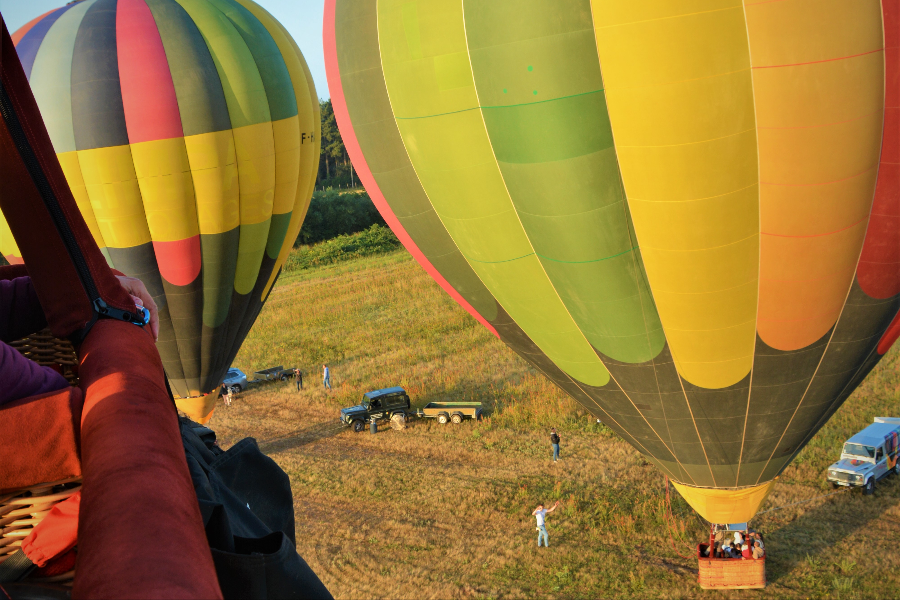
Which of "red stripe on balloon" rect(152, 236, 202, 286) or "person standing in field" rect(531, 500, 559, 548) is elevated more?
"red stripe on balloon" rect(152, 236, 202, 286)

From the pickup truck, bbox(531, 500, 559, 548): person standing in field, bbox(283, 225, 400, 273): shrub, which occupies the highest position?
bbox(283, 225, 400, 273): shrub

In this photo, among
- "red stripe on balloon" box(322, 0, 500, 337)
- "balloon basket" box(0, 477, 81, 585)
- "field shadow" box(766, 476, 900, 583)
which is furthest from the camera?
"field shadow" box(766, 476, 900, 583)

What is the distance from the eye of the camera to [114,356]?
1105 millimetres

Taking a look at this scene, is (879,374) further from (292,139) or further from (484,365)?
(292,139)

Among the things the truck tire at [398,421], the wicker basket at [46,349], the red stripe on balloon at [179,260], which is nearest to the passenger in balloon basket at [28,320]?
the wicker basket at [46,349]

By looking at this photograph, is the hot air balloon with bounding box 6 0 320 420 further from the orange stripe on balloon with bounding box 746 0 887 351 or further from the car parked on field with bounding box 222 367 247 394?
the orange stripe on balloon with bounding box 746 0 887 351

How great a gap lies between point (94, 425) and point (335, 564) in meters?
10.0

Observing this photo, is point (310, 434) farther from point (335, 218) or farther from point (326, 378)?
point (335, 218)

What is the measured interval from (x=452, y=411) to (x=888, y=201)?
31.4ft

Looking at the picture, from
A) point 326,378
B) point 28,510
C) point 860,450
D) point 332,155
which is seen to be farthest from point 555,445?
point 332,155

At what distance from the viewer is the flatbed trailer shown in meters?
14.7

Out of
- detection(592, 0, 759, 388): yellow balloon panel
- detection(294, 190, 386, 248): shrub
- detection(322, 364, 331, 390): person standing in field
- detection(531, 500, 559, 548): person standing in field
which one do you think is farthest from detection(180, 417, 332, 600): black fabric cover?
detection(294, 190, 386, 248): shrub

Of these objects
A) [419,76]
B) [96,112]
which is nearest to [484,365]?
[96,112]

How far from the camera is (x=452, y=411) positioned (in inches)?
580
